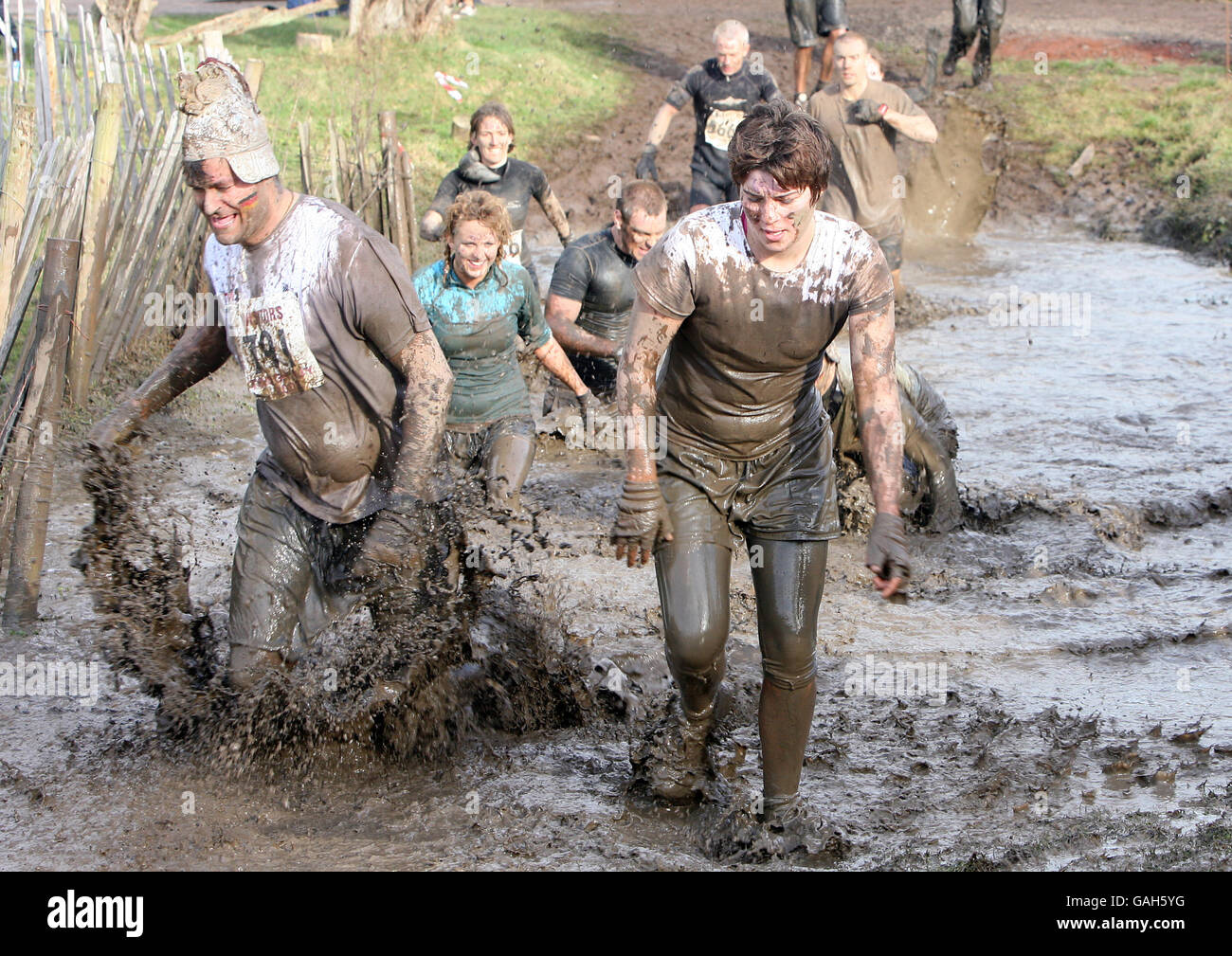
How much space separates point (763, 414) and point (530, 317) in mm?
2131

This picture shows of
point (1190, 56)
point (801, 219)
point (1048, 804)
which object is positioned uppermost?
point (1190, 56)

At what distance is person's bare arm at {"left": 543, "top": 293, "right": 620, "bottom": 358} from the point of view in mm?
7070

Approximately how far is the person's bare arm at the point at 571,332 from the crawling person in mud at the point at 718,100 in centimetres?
290

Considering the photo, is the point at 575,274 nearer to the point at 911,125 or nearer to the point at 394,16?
the point at 911,125

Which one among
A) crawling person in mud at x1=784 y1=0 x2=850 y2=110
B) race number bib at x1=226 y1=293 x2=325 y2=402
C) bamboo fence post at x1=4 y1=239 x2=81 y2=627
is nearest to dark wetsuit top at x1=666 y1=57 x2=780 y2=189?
crawling person in mud at x1=784 y1=0 x2=850 y2=110

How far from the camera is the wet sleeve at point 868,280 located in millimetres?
3811

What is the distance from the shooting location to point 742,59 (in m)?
9.84

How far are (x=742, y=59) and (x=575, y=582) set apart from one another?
5204 mm

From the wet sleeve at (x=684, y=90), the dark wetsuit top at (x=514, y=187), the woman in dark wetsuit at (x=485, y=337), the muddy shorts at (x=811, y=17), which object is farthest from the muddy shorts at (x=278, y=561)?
the muddy shorts at (x=811, y=17)

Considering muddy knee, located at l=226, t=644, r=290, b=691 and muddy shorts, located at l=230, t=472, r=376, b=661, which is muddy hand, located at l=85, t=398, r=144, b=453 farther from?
muddy knee, located at l=226, t=644, r=290, b=691

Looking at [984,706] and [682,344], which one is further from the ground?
[682,344]

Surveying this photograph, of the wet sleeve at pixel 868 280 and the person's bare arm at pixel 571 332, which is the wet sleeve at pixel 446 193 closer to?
the person's bare arm at pixel 571 332

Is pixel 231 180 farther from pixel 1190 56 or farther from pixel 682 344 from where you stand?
pixel 1190 56
